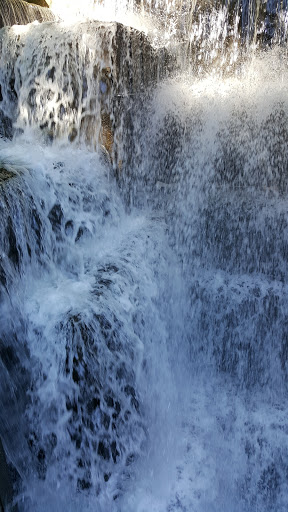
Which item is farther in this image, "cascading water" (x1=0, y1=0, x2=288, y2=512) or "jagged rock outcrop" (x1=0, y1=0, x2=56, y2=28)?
"jagged rock outcrop" (x1=0, y1=0, x2=56, y2=28)

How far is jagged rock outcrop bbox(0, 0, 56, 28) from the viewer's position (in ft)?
15.2

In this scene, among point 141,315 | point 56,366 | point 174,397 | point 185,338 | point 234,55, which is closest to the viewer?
point 56,366

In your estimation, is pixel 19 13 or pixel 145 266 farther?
pixel 19 13

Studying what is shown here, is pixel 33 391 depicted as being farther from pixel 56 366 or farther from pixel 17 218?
pixel 17 218

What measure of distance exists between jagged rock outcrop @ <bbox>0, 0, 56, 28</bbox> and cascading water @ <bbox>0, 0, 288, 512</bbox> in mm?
818

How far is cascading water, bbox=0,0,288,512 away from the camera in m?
2.46

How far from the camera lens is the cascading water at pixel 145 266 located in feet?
8.07

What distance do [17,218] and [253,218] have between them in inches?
83.6

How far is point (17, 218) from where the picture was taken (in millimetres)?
2766

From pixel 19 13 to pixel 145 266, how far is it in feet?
12.0

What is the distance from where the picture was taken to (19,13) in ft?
16.0

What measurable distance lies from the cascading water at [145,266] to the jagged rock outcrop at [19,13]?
82cm

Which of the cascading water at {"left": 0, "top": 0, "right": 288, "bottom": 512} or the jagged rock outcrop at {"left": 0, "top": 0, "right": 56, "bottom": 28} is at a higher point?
the jagged rock outcrop at {"left": 0, "top": 0, "right": 56, "bottom": 28}

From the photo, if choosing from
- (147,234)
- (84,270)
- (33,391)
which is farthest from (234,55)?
(33,391)
